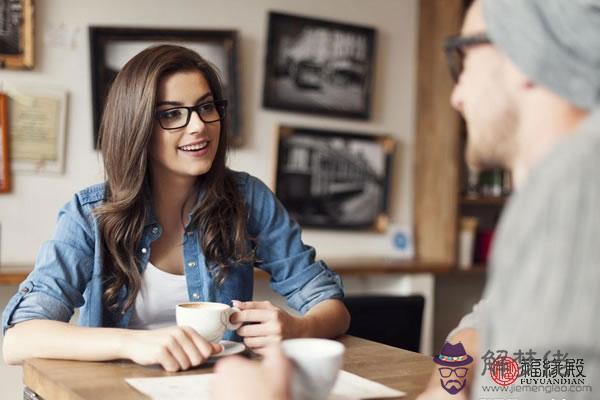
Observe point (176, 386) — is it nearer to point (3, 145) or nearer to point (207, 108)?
point (207, 108)

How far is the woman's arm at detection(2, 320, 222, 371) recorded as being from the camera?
144 centimetres

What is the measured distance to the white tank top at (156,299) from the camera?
192 cm

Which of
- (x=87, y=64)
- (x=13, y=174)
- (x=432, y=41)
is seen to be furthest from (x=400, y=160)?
(x=13, y=174)

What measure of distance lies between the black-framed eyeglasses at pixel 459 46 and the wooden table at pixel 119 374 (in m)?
0.55

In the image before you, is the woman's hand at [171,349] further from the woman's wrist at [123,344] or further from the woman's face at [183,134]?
the woman's face at [183,134]

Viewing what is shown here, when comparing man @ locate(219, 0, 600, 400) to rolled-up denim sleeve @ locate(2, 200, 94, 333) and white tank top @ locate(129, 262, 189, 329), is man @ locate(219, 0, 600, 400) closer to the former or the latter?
rolled-up denim sleeve @ locate(2, 200, 94, 333)

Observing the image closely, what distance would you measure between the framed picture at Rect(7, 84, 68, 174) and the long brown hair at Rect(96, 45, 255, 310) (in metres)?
1.38

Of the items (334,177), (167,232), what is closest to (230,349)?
(167,232)

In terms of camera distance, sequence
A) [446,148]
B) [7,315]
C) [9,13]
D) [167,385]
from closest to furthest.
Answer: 1. [167,385]
2. [7,315]
3. [9,13]
4. [446,148]

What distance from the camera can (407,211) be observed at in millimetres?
4297

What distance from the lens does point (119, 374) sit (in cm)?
142

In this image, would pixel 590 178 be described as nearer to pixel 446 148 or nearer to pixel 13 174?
pixel 13 174

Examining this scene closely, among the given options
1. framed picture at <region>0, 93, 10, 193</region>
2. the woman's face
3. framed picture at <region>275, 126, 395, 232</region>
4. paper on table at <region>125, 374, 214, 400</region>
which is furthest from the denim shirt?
framed picture at <region>275, 126, 395, 232</region>

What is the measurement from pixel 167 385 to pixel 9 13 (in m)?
2.43
